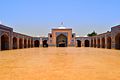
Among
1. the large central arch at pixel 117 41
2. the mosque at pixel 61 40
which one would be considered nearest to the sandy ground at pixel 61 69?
the large central arch at pixel 117 41

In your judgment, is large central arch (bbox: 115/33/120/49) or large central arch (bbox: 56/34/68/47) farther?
large central arch (bbox: 56/34/68/47)

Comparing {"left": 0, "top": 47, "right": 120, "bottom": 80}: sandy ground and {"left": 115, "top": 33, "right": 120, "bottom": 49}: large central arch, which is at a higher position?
{"left": 115, "top": 33, "right": 120, "bottom": 49}: large central arch

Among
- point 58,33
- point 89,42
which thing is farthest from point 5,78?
point 89,42

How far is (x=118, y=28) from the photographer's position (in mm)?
23000

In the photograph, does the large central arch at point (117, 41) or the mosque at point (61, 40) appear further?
the mosque at point (61, 40)

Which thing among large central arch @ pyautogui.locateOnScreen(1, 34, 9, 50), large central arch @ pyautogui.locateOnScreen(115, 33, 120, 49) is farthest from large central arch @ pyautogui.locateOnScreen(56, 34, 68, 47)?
large central arch @ pyautogui.locateOnScreen(115, 33, 120, 49)

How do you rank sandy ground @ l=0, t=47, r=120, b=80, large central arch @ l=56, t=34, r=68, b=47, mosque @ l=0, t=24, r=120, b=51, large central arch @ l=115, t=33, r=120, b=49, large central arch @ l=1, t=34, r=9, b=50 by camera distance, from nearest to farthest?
sandy ground @ l=0, t=47, r=120, b=80 < large central arch @ l=115, t=33, r=120, b=49 < large central arch @ l=1, t=34, r=9, b=50 < mosque @ l=0, t=24, r=120, b=51 < large central arch @ l=56, t=34, r=68, b=47

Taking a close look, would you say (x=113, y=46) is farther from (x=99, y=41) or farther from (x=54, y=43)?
(x=54, y=43)

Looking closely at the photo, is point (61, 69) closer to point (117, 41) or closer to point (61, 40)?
point (117, 41)

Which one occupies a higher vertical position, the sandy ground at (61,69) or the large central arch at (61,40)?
the large central arch at (61,40)

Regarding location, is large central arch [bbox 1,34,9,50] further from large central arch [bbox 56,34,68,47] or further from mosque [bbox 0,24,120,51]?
large central arch [bbox 56,34,68,47]

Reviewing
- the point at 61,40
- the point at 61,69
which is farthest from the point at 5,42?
the point at 61,69

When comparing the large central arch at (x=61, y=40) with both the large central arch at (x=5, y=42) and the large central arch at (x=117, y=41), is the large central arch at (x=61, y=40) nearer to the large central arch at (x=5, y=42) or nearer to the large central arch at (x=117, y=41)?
the large central arch at (x=5, y=42)

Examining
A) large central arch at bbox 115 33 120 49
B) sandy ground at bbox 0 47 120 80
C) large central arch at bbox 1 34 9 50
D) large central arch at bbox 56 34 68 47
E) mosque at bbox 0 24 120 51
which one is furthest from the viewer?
large central arch at bbox 56 34 68 47
